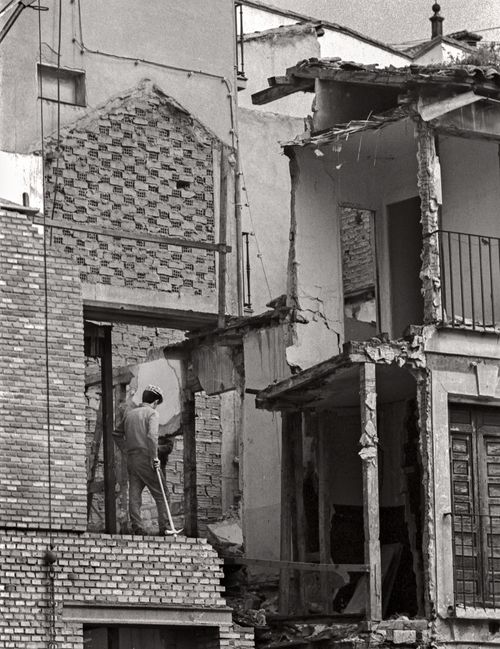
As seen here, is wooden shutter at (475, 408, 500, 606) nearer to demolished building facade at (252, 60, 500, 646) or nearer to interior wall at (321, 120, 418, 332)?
demolished building facade at (252, 60, 500, 646)

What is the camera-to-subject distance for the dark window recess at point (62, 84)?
21.5 m

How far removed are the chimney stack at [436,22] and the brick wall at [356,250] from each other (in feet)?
22.9

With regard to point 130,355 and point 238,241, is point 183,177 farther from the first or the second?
point 130,355

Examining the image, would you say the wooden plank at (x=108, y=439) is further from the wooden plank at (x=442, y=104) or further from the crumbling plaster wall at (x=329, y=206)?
the wooden plank at (x=442, y=104)

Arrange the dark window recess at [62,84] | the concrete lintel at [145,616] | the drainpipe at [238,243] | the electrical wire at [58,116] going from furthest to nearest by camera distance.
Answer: the drainpipe at [238,243] < the dark window recess at [62,84] < the electrical wire at [58,116] < the concrete lintel at [145,616]

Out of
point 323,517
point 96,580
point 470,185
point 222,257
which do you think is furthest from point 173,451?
point 96,580

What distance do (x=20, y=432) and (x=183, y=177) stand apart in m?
5.01

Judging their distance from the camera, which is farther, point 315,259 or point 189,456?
point 315,259

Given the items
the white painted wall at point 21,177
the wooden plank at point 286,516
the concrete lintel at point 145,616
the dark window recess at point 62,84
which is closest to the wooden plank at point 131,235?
the white painted wall at point 21,177

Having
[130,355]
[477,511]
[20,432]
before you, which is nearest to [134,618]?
[20,432]

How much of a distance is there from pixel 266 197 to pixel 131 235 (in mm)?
5877

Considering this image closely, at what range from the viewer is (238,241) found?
23.2 metres

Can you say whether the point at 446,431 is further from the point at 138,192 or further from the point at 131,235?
the point at 138,192

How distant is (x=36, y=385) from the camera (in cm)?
1897
